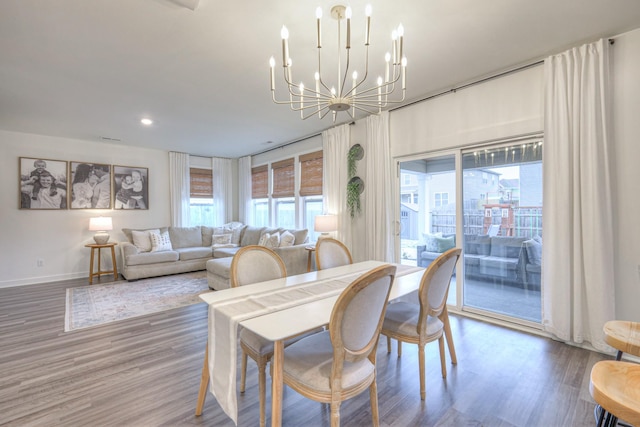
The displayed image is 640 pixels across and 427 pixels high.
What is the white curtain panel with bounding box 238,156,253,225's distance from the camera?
286 inches

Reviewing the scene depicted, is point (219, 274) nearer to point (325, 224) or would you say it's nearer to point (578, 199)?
point (325, 224)

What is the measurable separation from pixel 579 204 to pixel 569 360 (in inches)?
52.1

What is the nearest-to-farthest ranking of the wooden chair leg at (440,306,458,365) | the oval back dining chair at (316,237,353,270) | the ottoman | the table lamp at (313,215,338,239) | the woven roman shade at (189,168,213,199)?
the wooden chair leg at (440,306,458,365)
the oval back dining chair at (316,237,353,270)
the ottoman
the table lamp at (313,215,338,239)
the woven roman shade at (189,168,213,199)

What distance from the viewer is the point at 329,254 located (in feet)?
9.27

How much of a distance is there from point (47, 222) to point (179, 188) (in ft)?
7.73

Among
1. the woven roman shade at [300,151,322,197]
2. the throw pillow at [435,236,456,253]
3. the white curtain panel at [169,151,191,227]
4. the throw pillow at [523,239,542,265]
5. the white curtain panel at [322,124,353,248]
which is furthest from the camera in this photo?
the white curtain panel at [169,151,191,227]

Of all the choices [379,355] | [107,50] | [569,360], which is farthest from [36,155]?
[569,360]

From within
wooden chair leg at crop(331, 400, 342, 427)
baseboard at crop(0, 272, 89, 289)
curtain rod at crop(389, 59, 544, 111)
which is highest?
curtain rod at crop(389, 59, 544, 111)

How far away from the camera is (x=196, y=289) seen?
15.2ft

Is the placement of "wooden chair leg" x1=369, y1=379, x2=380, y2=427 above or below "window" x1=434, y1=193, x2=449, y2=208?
below

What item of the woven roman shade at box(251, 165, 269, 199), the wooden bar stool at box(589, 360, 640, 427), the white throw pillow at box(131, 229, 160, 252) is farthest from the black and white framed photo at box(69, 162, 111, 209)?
the wooden bar stool at box(589, 360, 640, 427)

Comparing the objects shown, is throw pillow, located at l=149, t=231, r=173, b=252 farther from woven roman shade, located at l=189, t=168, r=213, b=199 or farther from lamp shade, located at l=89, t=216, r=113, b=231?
woven roman shade, located at l=189, t=168, r=213, b=199

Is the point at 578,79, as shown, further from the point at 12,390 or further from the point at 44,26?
the point at 12,390

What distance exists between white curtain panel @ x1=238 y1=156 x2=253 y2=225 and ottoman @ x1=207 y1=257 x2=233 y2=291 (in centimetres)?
284
